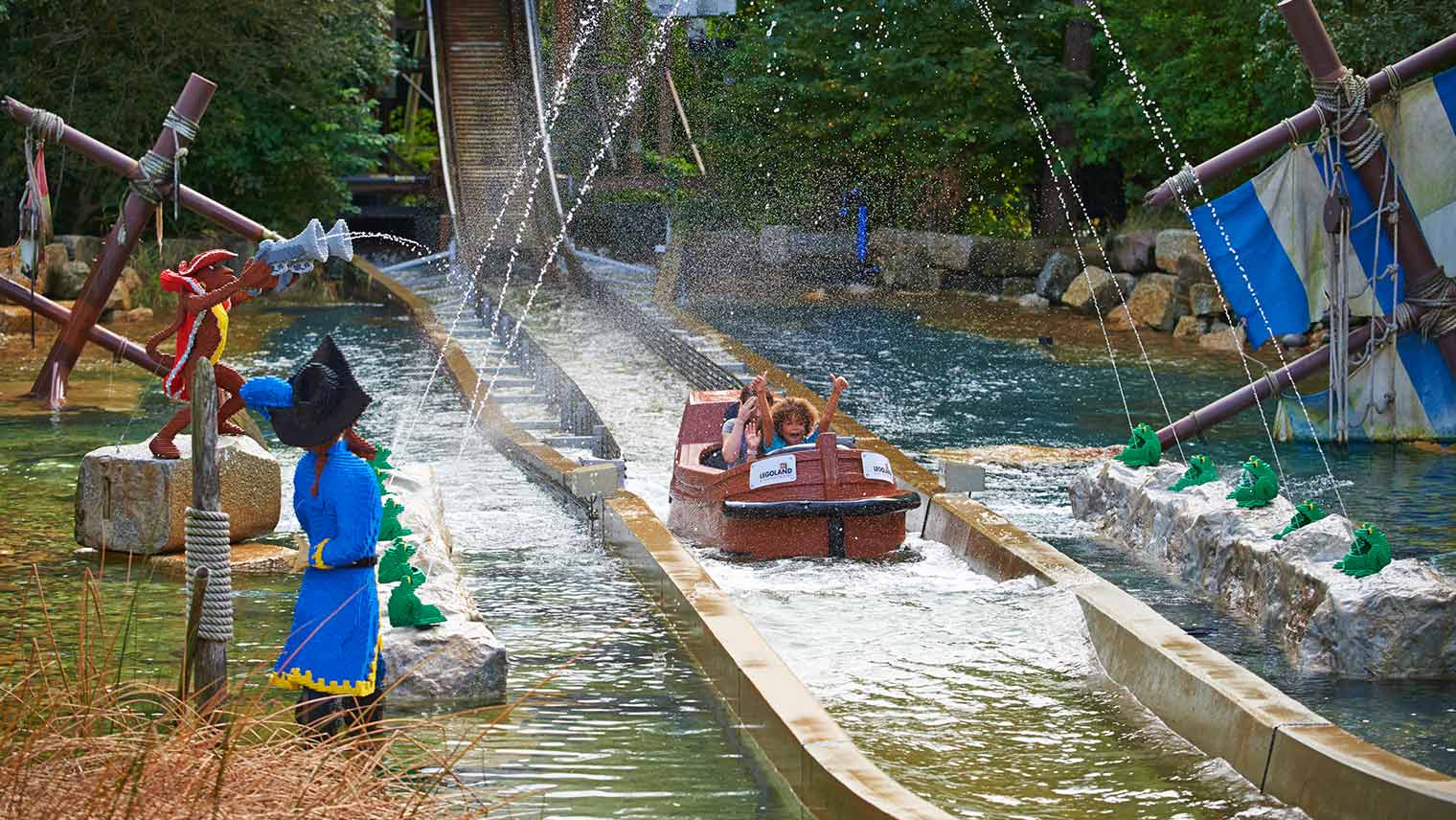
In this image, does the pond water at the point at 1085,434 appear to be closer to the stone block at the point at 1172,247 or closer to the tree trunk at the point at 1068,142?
the stone block at the point at 1172,247

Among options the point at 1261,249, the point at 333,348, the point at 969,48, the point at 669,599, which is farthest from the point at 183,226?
the point at 333,348

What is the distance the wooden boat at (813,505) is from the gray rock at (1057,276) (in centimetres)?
1817

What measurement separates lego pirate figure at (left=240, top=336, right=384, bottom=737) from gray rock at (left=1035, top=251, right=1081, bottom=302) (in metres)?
24.0

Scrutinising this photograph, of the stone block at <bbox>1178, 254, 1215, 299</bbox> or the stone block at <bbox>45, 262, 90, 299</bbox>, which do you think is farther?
the stone block at <bbox>1178, 254, 1215, 299</bbox>

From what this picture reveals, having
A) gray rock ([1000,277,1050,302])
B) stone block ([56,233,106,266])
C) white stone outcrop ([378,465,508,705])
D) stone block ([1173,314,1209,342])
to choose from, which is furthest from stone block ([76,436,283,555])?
gray rock ([1000,277,1050,302])

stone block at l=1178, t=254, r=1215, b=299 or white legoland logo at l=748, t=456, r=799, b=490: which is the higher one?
stone block at l=1178, t=254, r=1215, b=299

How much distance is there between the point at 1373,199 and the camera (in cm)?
1554

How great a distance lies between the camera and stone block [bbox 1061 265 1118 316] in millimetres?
28672

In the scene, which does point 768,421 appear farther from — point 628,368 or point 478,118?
point 478,118

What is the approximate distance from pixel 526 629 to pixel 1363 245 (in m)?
8.61

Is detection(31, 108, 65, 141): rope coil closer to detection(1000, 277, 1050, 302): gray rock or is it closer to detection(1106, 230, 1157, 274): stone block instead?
detection(1106, 230, 1157, 274): stone block

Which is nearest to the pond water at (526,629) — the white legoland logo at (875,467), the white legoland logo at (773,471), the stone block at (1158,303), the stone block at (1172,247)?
the white legoland logo at (773,471)

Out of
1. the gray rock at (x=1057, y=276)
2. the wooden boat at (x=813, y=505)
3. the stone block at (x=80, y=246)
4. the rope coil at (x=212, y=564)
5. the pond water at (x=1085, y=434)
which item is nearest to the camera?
the rope coil at (x=212, y=564)

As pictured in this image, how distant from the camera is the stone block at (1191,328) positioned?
86.6ft
